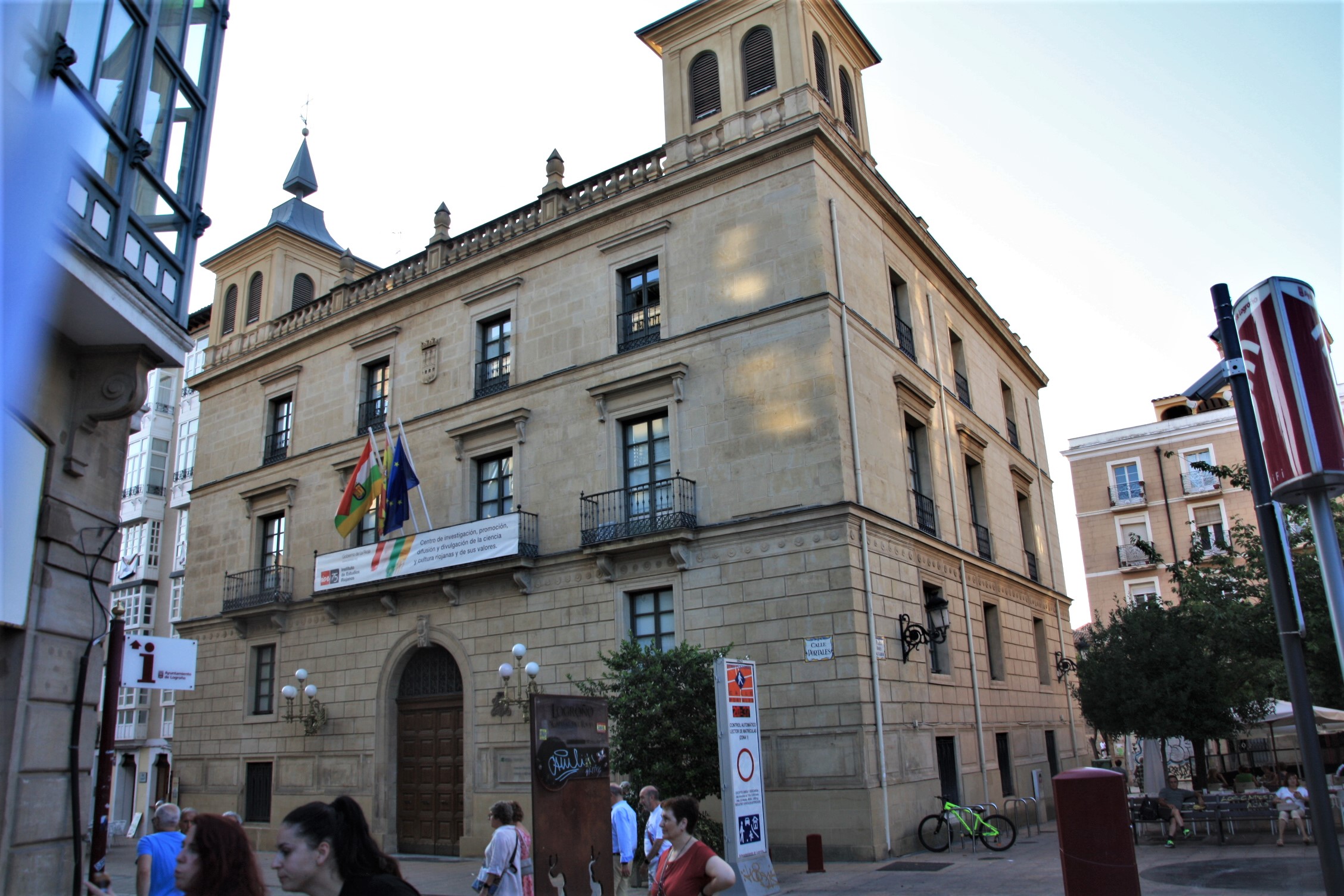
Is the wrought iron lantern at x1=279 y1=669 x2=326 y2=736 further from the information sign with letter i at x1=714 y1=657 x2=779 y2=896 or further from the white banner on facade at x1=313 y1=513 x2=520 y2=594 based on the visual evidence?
the information sign with letter i at x1=714 y1=657 x2=779 y2=896

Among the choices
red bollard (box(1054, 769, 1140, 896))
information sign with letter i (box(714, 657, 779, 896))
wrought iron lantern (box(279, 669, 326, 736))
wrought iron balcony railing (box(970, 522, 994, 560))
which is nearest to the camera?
red bollard (box(1054, 769, 1140, 896))

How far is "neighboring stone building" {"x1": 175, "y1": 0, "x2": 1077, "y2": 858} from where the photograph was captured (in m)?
17.3

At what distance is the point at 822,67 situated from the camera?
21391 millimetres

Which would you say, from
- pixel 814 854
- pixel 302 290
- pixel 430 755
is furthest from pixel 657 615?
pixel 302 290

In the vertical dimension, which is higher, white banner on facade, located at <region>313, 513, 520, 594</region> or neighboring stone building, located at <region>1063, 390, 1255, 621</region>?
neighboring stone building, located at <region>1063, 390, 1255, 621</region>

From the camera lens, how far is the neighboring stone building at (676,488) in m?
17.3

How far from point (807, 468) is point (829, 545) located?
1.49 m

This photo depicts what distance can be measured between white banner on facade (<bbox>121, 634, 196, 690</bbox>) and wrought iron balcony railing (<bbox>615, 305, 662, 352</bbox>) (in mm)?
12766

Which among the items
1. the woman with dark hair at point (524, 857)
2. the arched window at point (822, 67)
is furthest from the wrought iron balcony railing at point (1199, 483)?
the woman with dark hair at point (524, 857)

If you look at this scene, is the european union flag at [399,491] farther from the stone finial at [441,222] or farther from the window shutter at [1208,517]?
the window shutter at [1208,517]

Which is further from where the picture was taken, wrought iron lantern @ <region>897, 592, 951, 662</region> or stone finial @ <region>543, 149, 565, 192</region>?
stone finial @ <region>543, 149, 565, 192</region>

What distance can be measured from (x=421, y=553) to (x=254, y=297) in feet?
43.7

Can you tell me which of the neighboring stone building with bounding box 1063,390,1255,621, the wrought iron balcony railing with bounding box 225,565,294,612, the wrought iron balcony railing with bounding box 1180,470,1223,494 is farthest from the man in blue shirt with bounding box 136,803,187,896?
the wrought iron balcony railing with bounding box 1180,470,1223,494

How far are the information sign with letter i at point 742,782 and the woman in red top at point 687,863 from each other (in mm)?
6158
